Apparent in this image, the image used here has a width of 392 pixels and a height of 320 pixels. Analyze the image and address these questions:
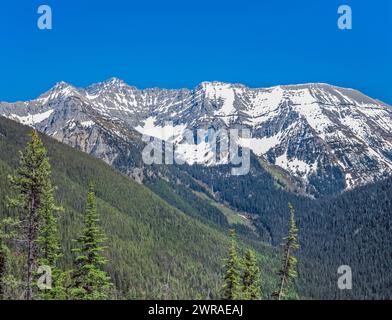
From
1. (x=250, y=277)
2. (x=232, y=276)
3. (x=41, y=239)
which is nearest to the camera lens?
(x=41, y=239)

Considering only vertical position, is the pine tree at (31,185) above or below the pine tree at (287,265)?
above

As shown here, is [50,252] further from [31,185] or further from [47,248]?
[31,185]

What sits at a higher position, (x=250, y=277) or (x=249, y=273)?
(x=249, y=273)

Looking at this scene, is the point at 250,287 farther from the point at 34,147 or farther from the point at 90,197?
the point at 34,147

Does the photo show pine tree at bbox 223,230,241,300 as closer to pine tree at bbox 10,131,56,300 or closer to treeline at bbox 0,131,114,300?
treeline at bbox 0,131,114,300

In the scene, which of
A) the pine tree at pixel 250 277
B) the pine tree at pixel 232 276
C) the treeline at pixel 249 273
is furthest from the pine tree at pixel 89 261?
the pine tree at pixel 250 277

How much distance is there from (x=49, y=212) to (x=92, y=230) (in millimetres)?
4193

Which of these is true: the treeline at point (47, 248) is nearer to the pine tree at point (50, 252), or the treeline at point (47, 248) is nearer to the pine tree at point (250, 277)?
the pine tree at point (50, 252)

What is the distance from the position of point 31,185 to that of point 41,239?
10.8 metres

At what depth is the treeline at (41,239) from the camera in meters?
40.0

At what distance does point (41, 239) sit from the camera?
162 feet

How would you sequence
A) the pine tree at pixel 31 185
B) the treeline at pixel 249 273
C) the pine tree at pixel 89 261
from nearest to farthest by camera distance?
the pine tree at pixel 31 185 < the pine tree at pixel 89 261 < the treeline at pixel 249 273

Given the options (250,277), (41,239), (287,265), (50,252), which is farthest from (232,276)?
(41,239)
